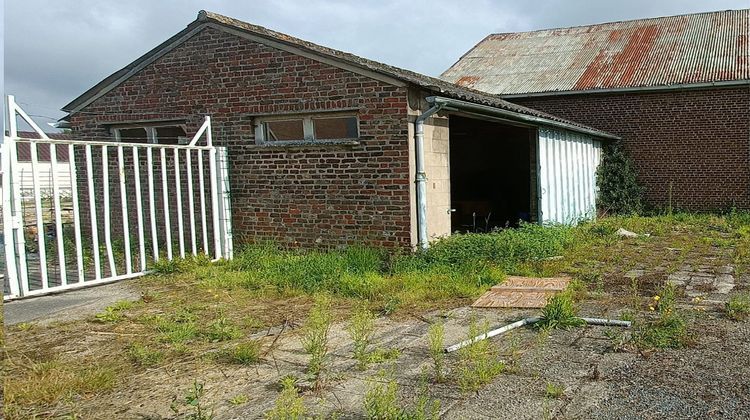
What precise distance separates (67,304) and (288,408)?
4513 mm

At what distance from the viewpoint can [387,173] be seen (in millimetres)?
8859

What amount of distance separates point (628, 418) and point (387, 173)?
18.9ft

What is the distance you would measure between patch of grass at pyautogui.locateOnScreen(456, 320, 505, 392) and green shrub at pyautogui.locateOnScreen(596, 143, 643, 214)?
546 inches

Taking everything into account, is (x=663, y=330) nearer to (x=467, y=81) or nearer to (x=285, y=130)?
(x=285, y=130)

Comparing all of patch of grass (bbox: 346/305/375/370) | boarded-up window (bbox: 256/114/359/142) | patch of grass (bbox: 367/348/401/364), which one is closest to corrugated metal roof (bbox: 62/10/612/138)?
boarded-up window (bbox: 256/114/359/142)

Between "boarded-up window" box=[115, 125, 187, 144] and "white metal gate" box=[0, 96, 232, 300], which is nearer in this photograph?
"white metal gate" box=[0, 96, 232, 300]

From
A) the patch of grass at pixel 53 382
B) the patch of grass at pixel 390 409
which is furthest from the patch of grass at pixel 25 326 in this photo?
the patch of grass at pixel 390 409

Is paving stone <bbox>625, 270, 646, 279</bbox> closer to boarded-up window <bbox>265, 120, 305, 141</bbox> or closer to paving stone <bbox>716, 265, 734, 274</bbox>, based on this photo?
paving stone <bbox>716, 265, 734, 274</bbox>

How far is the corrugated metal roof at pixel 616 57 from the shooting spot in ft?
58.7

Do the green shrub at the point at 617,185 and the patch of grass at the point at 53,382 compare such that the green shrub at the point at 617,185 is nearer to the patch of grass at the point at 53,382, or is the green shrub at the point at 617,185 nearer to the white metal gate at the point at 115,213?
the white metal gate at the point at 115,213

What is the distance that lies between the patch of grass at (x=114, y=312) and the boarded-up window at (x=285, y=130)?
392 centimetres

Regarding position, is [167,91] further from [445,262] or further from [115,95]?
[445,262]

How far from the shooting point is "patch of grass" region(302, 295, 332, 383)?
4.40m

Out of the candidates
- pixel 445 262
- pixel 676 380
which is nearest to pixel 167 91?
pixel 445 262
